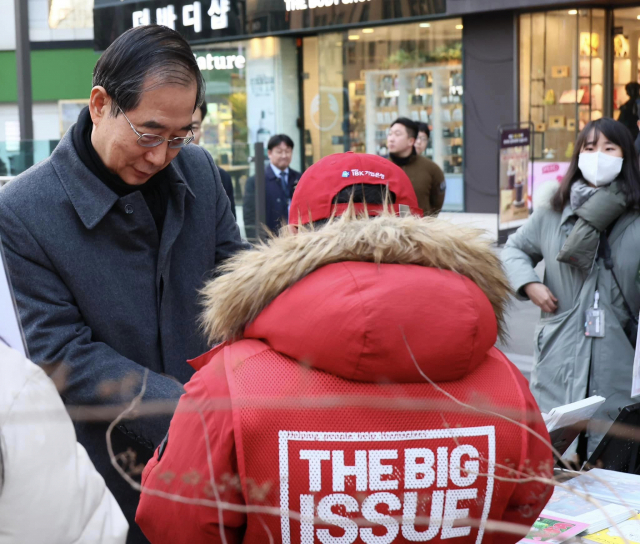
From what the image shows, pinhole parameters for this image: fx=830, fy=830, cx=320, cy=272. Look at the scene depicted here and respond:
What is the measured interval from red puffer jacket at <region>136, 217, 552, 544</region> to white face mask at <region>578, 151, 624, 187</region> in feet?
7.90

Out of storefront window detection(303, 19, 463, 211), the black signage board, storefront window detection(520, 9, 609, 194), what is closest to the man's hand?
storefront window detection(520, 9, 609, 194)

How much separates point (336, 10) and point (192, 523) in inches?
590

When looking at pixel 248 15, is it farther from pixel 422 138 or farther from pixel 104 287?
pixel 104 287

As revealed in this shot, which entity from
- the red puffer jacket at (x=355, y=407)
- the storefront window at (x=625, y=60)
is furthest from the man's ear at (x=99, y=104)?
the storefront window at (x=625, y=60)

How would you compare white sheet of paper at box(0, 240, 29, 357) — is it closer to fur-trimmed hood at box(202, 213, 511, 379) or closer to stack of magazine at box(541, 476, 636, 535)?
fur-trimmed hood at box(202, 213, 511, 379)

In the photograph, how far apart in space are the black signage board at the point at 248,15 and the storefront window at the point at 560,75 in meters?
1.70

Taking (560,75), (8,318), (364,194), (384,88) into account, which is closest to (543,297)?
(364,194)

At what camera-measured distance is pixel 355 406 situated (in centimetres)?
143

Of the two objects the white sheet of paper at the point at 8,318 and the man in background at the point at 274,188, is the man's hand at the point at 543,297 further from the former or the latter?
the man in background at the point at 274,188

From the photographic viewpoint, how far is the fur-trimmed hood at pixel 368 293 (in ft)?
4.51

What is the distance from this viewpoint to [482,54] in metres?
14.3

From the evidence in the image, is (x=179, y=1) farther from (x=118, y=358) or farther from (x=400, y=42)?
(x=118, y=358)

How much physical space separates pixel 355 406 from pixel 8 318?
588mm

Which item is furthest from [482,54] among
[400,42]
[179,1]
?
[179,1]
